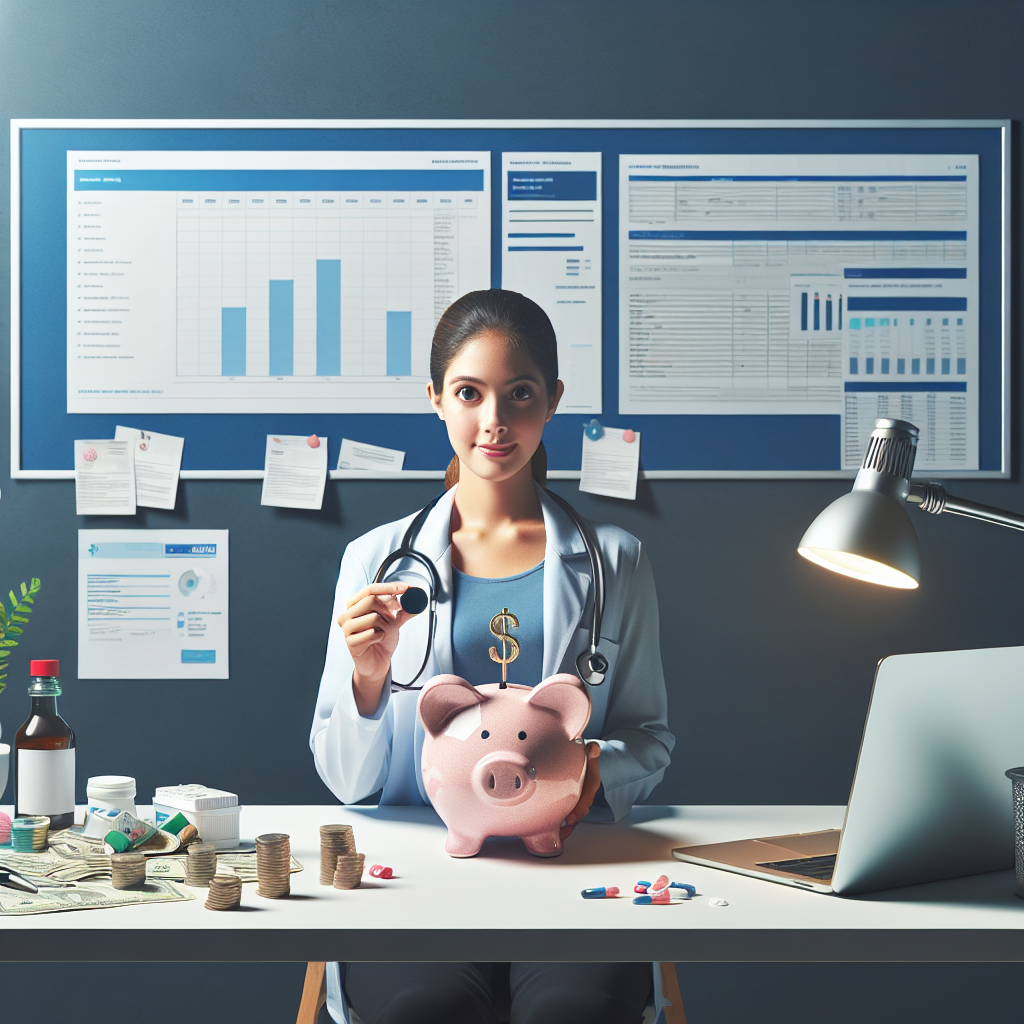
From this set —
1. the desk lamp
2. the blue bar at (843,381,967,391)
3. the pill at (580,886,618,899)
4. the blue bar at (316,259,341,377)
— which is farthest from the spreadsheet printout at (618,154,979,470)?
the pill at (580,886,618,899)

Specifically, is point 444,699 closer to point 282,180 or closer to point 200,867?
point 200,867

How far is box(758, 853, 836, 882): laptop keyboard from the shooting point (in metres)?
1.06

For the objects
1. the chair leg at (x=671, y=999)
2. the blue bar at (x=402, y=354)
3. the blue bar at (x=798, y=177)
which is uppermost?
the blue bar at (x=798, y=177)

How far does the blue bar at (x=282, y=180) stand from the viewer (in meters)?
2.10

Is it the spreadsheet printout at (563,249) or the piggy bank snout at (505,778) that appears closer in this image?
the piggy bank snout at (505,778)

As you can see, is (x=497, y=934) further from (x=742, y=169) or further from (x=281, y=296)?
(x=742, y=169)

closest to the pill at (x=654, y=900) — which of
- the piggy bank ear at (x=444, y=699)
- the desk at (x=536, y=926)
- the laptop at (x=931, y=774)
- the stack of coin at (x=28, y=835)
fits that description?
the desk at (x=536, y=926)

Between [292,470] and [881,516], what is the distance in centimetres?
141

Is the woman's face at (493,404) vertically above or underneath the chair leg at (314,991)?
above

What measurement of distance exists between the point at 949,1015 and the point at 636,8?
220 centimetres

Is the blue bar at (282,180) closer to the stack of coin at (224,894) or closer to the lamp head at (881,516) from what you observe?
the lamp head at (881,516)

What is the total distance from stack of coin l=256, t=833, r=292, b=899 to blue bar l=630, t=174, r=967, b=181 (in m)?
1.58

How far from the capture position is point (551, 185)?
2.10 meters

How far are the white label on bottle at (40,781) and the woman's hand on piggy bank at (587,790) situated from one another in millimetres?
641
